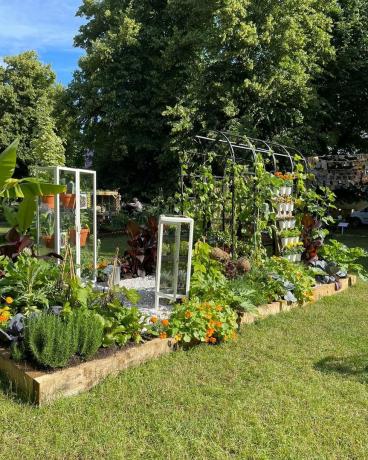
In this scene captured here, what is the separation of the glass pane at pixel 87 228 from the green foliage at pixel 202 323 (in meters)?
2.48

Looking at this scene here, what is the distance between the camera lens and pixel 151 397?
3.46m

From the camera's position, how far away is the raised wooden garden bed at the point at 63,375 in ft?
10.9

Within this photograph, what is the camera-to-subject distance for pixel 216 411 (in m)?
3.27

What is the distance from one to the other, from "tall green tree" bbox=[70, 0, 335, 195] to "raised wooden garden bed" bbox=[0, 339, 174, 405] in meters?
13.1

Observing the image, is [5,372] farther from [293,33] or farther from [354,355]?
[293,33]

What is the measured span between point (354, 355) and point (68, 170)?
453 centimetres

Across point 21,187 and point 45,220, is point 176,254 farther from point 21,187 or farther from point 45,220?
point 45,220

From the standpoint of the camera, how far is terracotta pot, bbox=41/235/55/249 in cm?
656

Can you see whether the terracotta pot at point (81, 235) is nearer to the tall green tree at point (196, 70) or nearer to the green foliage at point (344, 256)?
the green foliage at point (344, 256)

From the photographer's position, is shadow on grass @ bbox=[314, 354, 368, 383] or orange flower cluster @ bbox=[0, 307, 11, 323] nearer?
orange flower cluster @ bbox=[0, 307, 11, 323]

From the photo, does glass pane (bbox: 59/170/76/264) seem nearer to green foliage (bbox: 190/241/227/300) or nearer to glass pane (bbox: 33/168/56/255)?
glass pane (bbox: 33/168/56/255)

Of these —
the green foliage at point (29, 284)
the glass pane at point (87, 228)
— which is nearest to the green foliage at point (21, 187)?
the green foliage at point (29, 284)

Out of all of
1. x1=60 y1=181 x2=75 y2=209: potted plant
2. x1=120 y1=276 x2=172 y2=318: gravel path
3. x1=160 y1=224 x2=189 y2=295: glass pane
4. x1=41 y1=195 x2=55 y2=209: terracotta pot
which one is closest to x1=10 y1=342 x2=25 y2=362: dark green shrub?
x1=120 y1=276 x2=172 y2=318: gravel path

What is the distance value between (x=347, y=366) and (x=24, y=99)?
105 ft
